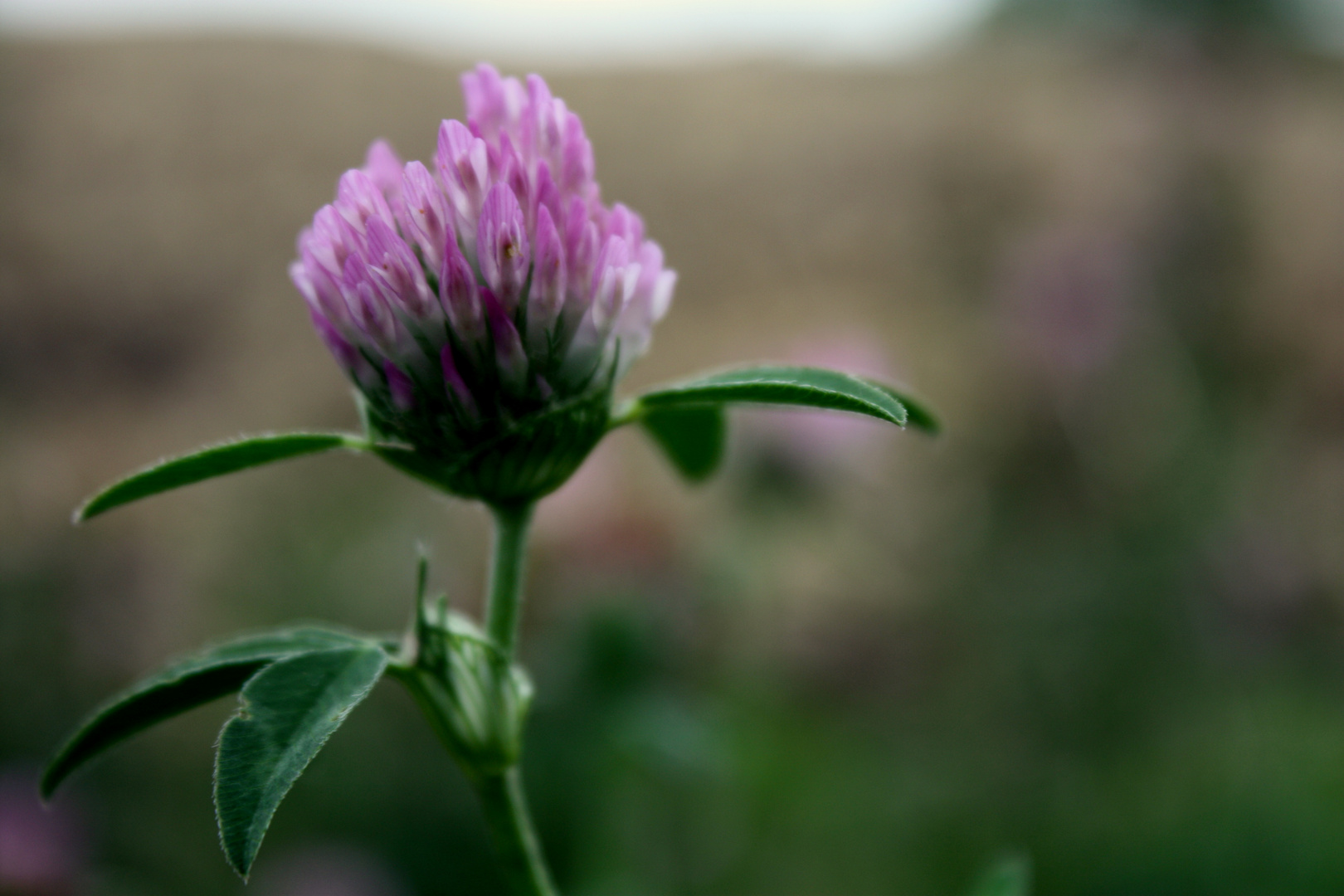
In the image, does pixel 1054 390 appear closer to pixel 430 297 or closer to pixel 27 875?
pixel 27 875

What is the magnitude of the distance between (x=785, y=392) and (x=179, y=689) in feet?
1.66

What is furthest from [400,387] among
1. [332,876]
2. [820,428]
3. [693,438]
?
[820,428]

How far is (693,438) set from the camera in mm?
1070

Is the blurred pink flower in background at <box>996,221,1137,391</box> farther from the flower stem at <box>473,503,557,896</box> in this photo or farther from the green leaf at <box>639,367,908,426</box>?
the flower stem at <box>473,503,557,896</box>

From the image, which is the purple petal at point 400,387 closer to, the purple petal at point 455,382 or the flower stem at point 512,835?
the purple petal at point 455,382

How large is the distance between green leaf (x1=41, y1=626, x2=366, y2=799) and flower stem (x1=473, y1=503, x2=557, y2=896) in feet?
0.34

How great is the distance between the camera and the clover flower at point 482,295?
77 cm

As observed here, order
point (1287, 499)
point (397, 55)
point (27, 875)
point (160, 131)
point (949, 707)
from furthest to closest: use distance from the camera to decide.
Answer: point (397, 55), point (160, 131), point (1287, 499), point (949, 707), point (27, 875)

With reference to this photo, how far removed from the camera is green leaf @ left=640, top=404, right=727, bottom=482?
3.39 feet

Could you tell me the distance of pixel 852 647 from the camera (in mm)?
5059

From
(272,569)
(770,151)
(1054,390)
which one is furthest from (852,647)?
(770,151)

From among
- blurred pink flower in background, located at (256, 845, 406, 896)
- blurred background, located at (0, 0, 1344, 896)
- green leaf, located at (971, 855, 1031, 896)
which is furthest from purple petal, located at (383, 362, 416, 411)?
blurred pink flower in background, located at (256, 845, 406, 896)

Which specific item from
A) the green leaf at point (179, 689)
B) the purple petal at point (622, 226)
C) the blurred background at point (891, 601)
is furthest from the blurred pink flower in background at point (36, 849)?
the purple petal at point (622, 226)

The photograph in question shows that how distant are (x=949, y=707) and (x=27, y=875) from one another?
2.98m
